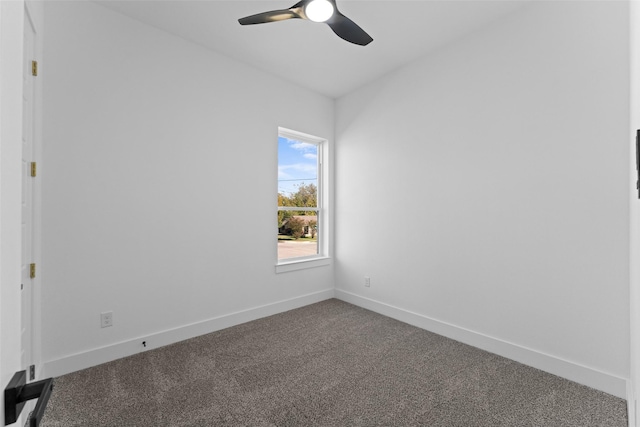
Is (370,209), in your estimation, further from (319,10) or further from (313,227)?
(319,10)

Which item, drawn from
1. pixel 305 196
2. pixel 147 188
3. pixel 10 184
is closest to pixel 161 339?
pixel 147 188

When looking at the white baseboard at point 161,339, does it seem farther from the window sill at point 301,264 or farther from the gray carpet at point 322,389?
the window sill at point 301,264

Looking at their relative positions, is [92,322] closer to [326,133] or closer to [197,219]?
[197,219]

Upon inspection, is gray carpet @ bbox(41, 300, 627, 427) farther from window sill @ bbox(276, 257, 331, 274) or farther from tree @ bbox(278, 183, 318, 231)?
tree @ bbox(278, 183, 318, 231)

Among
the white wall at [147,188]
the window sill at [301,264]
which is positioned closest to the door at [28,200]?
the white wall at [147,188]

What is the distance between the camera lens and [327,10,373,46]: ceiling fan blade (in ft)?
6.33

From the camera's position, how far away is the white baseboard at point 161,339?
2.24 metres

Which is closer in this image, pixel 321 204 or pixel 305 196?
pixel 305 196

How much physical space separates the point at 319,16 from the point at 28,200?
2210 mm

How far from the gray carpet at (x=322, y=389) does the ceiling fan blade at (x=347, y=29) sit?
2412mm

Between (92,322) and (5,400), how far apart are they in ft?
7.82

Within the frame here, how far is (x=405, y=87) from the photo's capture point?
330cm

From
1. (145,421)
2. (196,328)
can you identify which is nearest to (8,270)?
(145,421)

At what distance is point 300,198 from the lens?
4.02 metres
